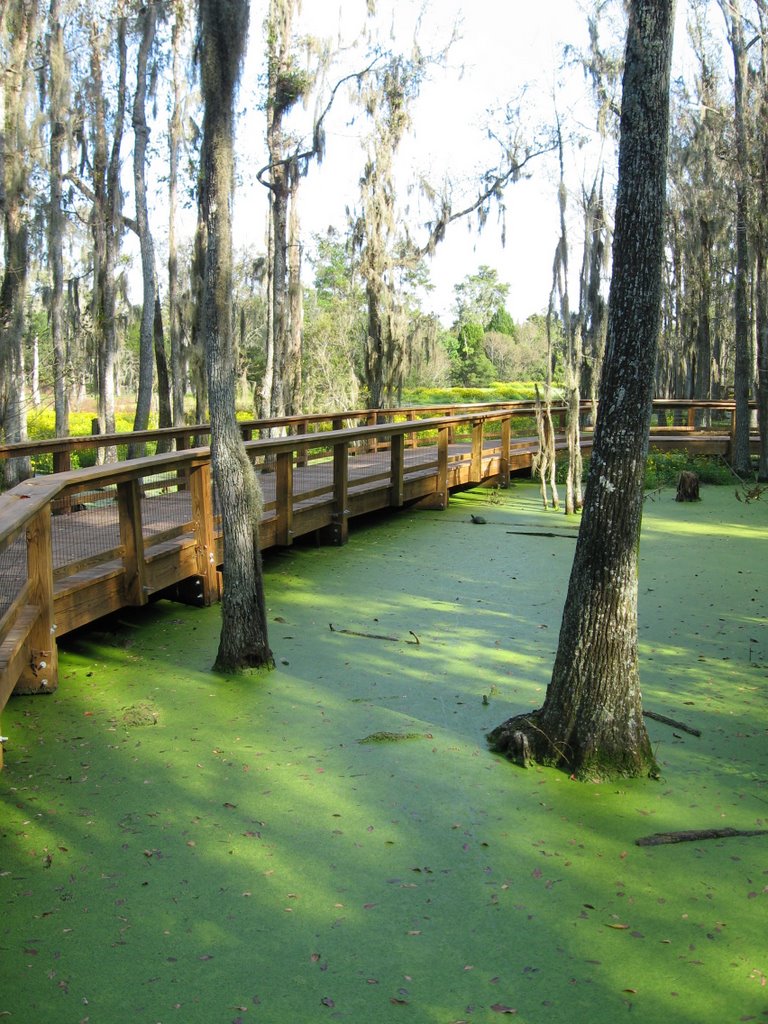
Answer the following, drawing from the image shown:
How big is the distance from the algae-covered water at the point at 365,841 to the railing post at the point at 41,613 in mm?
143

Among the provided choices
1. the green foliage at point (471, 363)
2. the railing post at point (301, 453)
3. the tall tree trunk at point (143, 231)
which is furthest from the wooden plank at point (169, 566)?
the green foliage at point (471, 363)

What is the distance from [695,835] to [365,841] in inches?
44.4

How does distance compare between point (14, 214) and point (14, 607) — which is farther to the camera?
point (14, 214)

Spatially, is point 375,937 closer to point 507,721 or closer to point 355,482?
point 507,721

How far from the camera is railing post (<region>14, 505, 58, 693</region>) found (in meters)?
4.41

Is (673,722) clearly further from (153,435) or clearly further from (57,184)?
(57,184)

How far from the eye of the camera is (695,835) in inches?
131

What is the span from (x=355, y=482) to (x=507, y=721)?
516cm

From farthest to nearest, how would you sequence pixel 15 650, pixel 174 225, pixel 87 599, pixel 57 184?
pixel 174 225
pixel 57 184
pixel 87 599
pixel 15 650

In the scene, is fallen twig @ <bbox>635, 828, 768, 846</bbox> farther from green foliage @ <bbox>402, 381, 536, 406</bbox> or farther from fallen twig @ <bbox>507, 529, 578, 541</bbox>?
green foliage @ <bbox>402, 381, 536, 406</bbox>

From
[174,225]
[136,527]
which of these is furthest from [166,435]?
[174,225]

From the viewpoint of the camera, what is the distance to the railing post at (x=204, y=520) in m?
6.22

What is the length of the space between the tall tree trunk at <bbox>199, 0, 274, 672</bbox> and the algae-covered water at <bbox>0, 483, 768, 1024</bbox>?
0.25 metres

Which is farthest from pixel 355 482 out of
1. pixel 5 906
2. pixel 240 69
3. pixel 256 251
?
pixel 256 251
